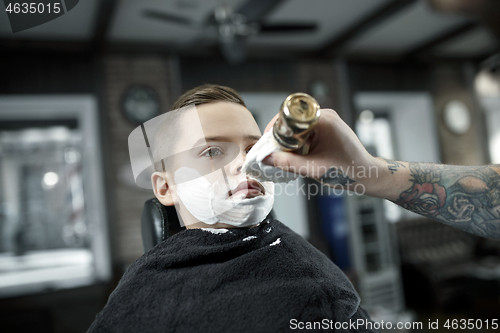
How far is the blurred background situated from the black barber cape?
1.94m

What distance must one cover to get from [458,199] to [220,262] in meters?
0.66

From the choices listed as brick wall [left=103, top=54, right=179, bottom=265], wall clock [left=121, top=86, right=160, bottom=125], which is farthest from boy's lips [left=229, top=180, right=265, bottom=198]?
wall clock [left=121, top=86, right=160, bottom=125]

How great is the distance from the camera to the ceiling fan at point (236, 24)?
242cm

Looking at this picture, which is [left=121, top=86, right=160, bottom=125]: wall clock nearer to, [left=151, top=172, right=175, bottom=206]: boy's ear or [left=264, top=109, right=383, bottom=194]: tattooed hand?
[left=151, top=172, right=175, bottom=206]: boy's ear

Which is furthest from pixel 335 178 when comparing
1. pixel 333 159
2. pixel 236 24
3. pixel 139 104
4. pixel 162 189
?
pixel 139 104

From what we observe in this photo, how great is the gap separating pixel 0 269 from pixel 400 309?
172 inches

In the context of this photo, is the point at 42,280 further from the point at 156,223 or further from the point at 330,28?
the point at 330,28

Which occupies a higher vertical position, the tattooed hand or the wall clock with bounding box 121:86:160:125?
the wall clock with bounding box 121:86:160:125

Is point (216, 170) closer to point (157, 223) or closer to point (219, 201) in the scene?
point (219, 201)

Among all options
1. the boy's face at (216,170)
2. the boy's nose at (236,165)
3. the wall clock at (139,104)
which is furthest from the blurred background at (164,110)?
the boy's nose at (236,165)

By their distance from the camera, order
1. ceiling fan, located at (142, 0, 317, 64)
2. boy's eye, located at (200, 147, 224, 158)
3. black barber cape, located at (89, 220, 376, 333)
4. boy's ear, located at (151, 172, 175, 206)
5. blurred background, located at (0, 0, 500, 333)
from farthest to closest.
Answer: blurred background, located at (0, 0, 500, 333) < ceiling fan, located at (142, 0, 317, 64) < boy's ear, located at (151, 172, 175, 206) < boy's eye, located at (200, 147, 224, 158) < black barber cape, located at (89, 220, 376, 333)

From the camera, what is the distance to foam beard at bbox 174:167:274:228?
0.93 metres

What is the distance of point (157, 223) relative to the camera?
1.08m

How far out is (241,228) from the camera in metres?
1.03
